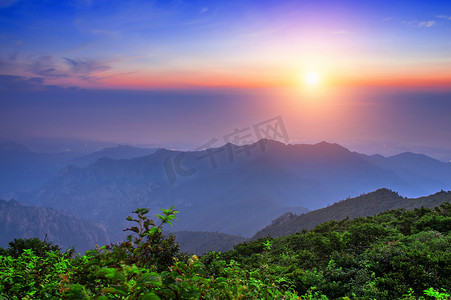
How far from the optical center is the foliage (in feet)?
8.21

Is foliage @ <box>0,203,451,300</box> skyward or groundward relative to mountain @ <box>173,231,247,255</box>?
skyward

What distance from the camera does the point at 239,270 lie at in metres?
7.69

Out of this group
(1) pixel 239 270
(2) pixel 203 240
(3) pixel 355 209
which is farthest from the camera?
(2) pixel 203 240

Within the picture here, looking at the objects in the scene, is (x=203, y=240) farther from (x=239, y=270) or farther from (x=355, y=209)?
(x=239, y=270)

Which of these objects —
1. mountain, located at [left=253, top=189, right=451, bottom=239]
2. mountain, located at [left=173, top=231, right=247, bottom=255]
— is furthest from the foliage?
mountain, located at [left=173, top=231, right=247, bottom=255]

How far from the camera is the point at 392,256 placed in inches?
350

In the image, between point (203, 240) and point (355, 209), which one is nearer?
point (355, 209)

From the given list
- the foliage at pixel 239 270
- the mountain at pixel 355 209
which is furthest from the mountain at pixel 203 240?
the foliage at pixel 239 270

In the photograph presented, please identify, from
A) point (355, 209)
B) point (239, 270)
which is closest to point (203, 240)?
point (355, 209)

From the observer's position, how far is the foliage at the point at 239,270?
2502 millimetres

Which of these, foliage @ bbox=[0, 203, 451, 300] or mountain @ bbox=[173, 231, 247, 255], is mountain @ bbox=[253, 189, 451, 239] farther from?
mountain @ bbox=[173, 231, 247, 255]

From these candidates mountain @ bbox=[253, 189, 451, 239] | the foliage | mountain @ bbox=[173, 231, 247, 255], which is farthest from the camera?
mountain @ bbox=[173, 231, 247, 255]

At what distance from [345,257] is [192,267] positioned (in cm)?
979

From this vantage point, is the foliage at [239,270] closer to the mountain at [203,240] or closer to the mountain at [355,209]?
the mountain at [355,209]
